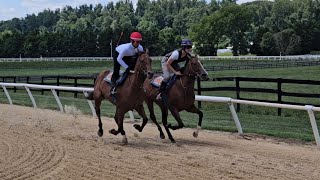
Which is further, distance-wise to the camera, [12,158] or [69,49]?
[69,49]

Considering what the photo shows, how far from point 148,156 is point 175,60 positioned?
259cm

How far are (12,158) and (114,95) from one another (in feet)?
8.81

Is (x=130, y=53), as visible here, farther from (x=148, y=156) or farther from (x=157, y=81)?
(x=148, y=156)

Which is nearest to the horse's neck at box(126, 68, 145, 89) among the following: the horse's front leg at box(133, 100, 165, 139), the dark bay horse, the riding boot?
the dark bay horse

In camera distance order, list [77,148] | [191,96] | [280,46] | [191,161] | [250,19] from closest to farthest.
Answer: [191,161]
[77,148]
[191,96]
[280,46]
[250,19]

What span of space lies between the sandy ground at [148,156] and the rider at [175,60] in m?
1.30

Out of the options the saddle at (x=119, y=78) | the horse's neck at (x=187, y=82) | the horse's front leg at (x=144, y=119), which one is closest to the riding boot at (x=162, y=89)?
the horse's neck at (x=187, y=82)

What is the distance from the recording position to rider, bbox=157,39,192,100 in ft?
34.6

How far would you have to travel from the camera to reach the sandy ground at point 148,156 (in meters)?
7.61

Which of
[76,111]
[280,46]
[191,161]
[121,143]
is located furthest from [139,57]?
[280,46]

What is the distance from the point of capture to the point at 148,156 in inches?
355

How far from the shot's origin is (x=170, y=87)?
10859 mm

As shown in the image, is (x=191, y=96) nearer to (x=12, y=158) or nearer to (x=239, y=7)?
(x=12, y=158)

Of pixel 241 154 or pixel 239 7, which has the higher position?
pixel 239 7
